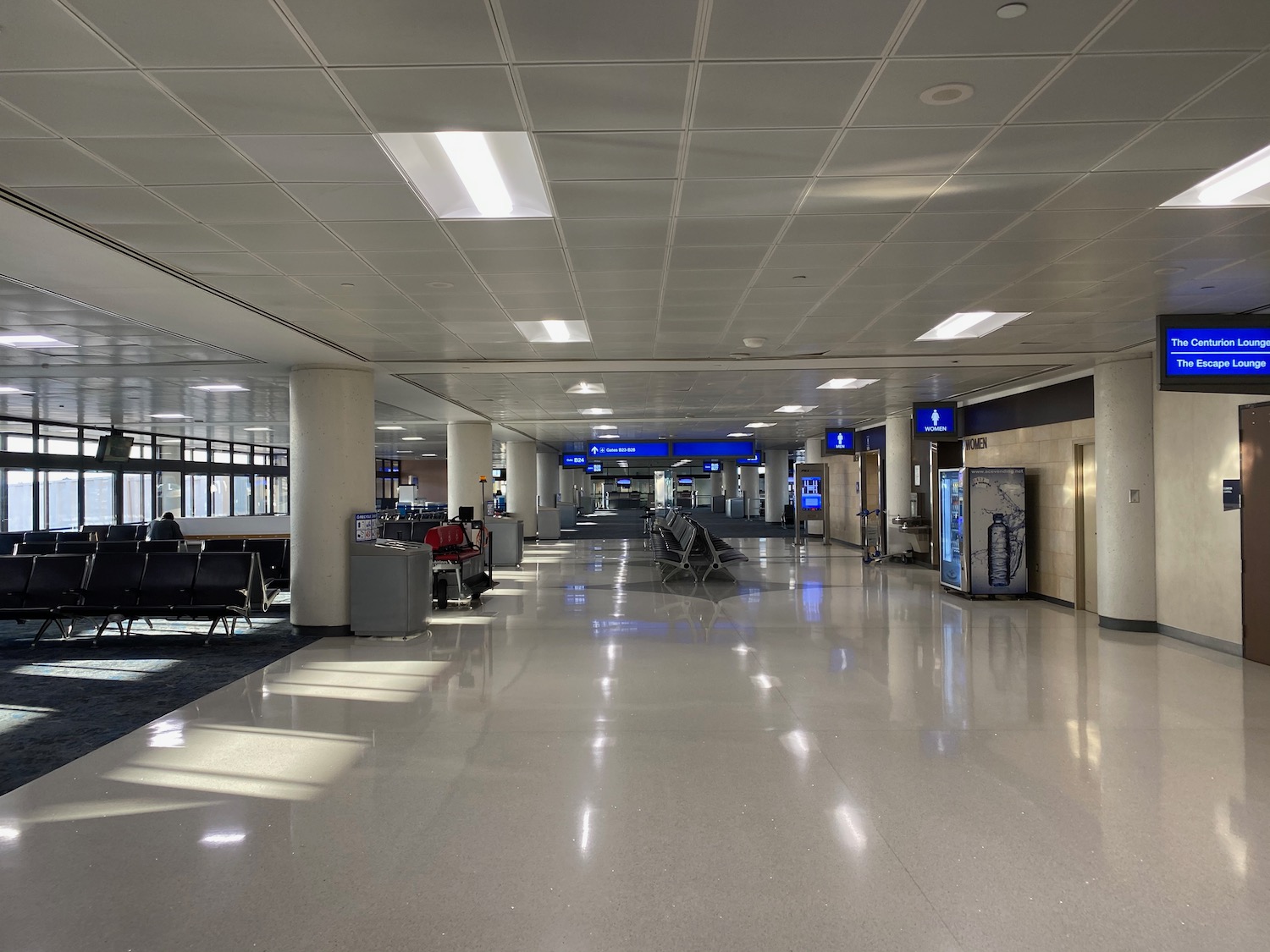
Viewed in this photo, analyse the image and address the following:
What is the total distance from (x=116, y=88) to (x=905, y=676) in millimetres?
6836

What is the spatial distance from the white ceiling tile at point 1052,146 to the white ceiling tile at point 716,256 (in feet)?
5.56

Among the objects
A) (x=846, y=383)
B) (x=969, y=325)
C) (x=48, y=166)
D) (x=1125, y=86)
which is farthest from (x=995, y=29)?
(x=846, y=383)

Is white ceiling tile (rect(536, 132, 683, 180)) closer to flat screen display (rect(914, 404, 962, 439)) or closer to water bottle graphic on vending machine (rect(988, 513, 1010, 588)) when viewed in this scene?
water bottle graphic on vending machine (rect(988, 513, 1010, 588))

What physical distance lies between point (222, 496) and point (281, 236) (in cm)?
2353

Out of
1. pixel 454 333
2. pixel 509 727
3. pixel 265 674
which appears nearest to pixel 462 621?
pixel 265 674

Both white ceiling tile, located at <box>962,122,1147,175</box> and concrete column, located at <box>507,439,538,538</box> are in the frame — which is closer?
white ceiling tile, located at <box>962,122,1147,175</box>

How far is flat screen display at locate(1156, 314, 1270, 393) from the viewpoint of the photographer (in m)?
5.97

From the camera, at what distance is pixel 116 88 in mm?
3203

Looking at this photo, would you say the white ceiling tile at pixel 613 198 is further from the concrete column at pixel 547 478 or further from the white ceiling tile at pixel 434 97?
the concrete column at pixel 547 478

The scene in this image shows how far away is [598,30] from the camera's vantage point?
2809 mm

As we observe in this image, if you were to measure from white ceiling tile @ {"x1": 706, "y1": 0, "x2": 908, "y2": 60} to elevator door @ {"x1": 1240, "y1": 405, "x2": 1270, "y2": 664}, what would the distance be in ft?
23.5

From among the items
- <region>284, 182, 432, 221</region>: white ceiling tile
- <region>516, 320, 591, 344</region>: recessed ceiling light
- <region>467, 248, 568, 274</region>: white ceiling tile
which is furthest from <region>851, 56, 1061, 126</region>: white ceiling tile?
<region>516, 320, 591, 344</region>: recessed ceiling light

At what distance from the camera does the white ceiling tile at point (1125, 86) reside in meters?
3.03

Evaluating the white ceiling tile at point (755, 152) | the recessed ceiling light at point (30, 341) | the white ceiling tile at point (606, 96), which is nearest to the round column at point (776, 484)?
the recessed ceiling light at point (30, 341)
